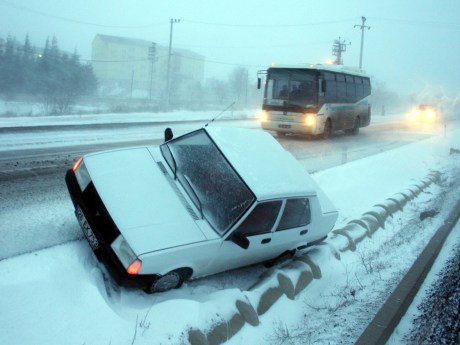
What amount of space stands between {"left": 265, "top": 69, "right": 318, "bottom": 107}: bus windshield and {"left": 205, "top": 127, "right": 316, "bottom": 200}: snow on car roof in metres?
10.7

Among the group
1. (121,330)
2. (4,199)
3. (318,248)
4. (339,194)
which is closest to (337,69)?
(339,194)

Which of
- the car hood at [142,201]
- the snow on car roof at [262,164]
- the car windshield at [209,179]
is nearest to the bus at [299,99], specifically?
the snow on car roof at [262,164]

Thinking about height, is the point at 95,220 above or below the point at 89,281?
above

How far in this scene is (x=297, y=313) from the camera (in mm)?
4801

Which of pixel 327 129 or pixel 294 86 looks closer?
pixel 294 86

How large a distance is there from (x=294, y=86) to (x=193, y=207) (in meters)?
12.8

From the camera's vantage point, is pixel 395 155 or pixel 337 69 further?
pixel 337 69

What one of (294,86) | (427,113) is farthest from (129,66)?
(294,86)

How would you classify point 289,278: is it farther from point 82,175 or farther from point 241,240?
point 82,175

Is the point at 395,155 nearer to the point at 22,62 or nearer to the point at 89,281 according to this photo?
the point at 89,281

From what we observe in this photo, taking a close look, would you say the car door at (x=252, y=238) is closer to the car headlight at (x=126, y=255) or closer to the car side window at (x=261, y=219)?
the car side window at (x=261, y=219)

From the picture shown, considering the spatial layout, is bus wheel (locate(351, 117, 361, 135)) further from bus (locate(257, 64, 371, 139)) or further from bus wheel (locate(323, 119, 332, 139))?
bus (locate(257, 64, 371, 139))

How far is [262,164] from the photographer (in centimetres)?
566

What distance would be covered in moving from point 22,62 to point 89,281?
6985 centimetres
